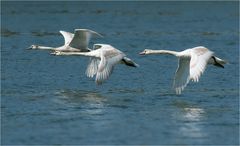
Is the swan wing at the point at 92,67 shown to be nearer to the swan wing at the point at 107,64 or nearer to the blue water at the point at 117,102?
the blue water at the point at 117,102

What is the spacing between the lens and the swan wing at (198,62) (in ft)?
56.1

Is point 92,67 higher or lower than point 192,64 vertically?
lower

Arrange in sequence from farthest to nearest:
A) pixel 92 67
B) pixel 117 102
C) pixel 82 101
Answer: pixel 92 67
pixel 82 101
pixel 117 102

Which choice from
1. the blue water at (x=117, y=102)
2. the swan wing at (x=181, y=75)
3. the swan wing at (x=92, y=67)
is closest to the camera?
the blue water at (x=117, y=102)

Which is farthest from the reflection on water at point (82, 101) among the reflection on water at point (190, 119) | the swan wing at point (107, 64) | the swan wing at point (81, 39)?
the swan wing at point (81, 39)

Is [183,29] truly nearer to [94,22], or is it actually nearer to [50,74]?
[94,22]

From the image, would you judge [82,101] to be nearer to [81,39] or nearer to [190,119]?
[190,119]

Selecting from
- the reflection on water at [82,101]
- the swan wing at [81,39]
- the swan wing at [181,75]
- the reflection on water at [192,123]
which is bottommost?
the reflection on water at [192,123]

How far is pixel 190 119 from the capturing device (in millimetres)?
16047

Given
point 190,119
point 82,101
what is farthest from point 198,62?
point 82,101

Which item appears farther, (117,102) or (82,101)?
(82,101)

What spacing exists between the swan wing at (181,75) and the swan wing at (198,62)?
52 cm

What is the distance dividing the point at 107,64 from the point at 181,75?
1.58 m

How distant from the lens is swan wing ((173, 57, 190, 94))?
18.5 metres
